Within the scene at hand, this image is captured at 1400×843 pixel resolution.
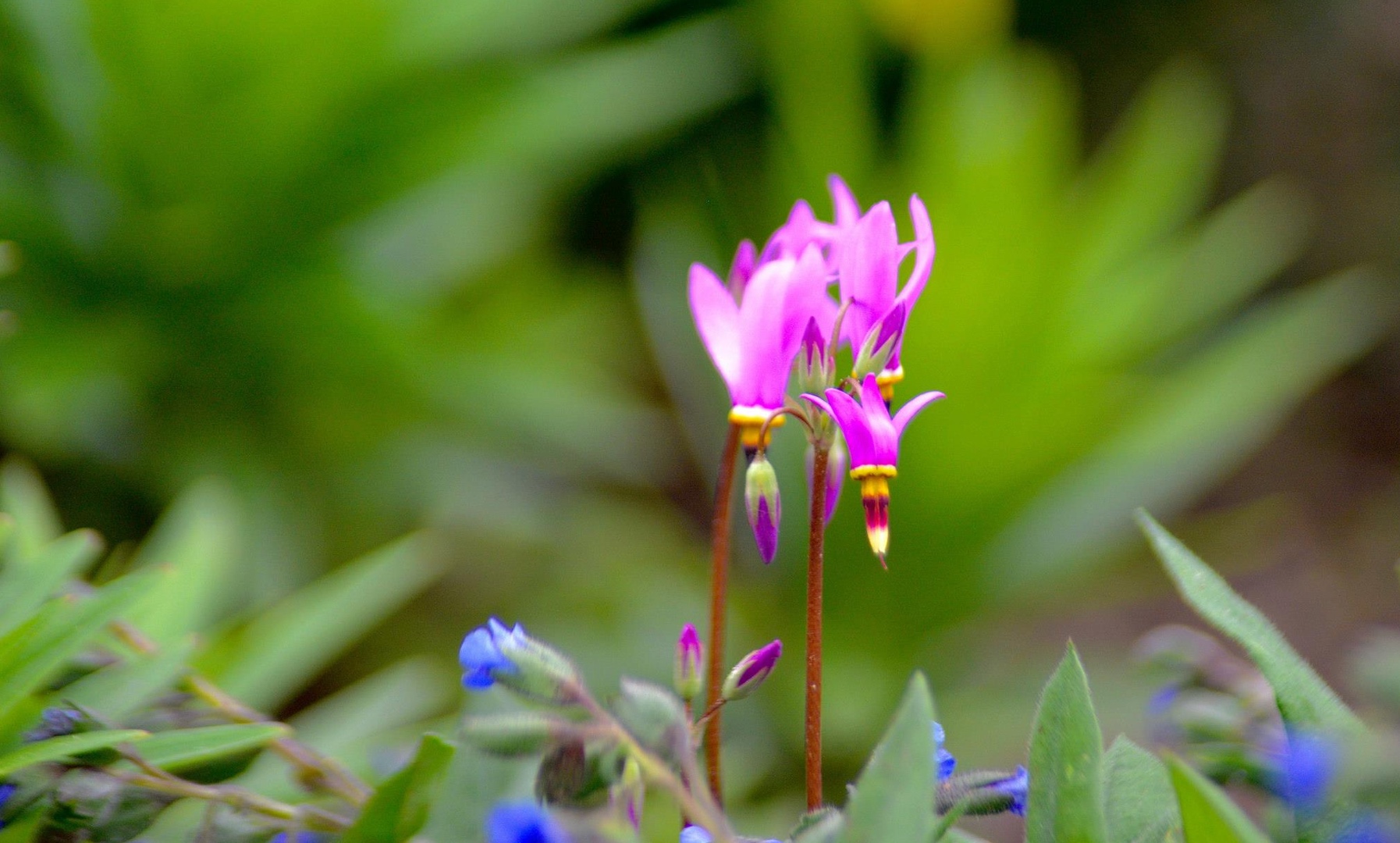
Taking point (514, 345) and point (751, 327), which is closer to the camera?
point (751, 327)

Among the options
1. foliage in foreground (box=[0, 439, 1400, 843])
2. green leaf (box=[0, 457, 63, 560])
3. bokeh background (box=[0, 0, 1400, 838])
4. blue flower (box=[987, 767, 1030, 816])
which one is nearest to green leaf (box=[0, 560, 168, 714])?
foliage in foreground (box=[0, 439, 1400, 843])

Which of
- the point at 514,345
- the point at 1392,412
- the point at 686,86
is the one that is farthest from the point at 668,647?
the point at 1392,412

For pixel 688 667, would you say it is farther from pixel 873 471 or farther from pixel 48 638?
pixel 48 638

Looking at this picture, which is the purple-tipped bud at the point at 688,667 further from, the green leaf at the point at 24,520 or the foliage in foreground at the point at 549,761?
the green leaf at the point at 24,520

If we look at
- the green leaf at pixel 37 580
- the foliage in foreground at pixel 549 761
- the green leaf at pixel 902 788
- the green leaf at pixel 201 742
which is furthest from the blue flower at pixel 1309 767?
the green leaf at pixel 37 580

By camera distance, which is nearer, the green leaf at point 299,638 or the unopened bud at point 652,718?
the unopened bud at point 652,718

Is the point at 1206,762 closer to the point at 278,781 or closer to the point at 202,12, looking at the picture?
the point at 278,781

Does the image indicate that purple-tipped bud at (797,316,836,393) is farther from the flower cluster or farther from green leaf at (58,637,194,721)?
green leaf at (58,637,194,721)
